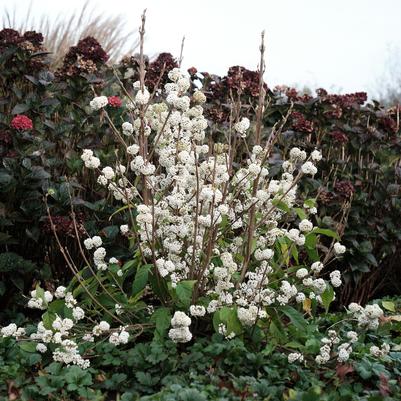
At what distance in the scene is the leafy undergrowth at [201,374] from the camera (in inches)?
121

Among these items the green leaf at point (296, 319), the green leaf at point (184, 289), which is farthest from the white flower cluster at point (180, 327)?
the green leaf at point (296, 319)

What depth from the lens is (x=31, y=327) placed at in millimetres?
3939

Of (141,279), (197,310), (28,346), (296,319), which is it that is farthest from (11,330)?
(296,319)

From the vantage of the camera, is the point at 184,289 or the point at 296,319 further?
the point at 296,319

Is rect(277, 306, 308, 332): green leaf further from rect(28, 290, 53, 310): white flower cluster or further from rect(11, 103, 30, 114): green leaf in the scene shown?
rect(11, 103, 30, 114): green leaf

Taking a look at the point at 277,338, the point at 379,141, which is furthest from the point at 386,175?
the point at 277,338

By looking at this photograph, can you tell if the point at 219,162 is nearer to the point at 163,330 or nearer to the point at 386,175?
the point at 163,330

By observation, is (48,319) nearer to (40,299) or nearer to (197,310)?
(40,299)

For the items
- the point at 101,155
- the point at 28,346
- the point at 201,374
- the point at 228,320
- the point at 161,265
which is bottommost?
the point at 28,346

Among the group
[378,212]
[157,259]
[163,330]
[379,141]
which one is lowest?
[163,330]

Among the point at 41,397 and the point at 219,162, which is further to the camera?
the point at 219,162

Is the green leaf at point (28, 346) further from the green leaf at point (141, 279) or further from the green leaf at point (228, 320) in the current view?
the green leaf at point (228, 320)

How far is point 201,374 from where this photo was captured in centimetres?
328

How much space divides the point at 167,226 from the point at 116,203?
5.09 ft
